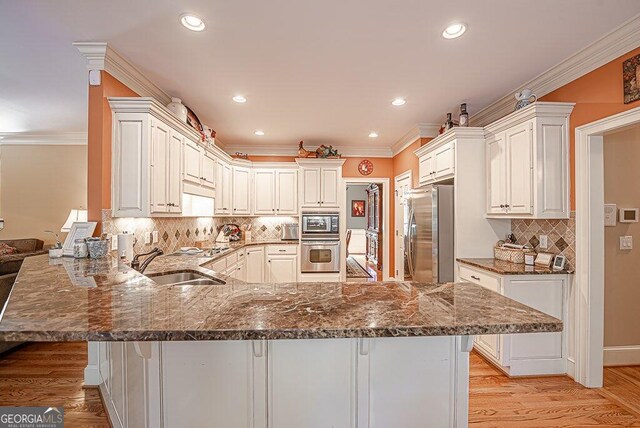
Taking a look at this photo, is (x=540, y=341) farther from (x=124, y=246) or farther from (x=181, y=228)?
(x=181, y=228)

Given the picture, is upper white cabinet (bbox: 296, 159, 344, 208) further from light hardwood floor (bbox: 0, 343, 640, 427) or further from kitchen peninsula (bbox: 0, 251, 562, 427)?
kitchen peninsula (bbox: 0, 251, 562, 427)

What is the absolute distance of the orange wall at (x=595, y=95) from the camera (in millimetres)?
2109

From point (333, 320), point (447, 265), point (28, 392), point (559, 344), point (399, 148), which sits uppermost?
point (399, 148)

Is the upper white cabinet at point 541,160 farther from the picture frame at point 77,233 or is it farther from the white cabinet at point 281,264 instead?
the picture frame at point 77,233

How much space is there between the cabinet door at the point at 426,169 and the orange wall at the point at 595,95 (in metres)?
1.40

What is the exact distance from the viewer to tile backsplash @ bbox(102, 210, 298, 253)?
2.57 meters

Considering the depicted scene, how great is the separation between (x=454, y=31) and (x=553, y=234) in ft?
6.51

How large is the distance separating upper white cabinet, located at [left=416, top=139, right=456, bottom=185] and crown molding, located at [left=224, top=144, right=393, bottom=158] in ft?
4.57

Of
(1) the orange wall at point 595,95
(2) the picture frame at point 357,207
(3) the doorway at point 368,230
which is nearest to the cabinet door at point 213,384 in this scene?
(1) the orange wall at point 595,95

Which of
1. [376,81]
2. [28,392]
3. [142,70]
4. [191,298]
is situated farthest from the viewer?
[376,81]

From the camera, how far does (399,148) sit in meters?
5.09

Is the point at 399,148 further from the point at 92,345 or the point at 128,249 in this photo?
the point at 92,345

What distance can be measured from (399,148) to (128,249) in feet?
14.0

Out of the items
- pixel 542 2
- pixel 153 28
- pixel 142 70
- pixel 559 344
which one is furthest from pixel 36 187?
pixel 559 344
